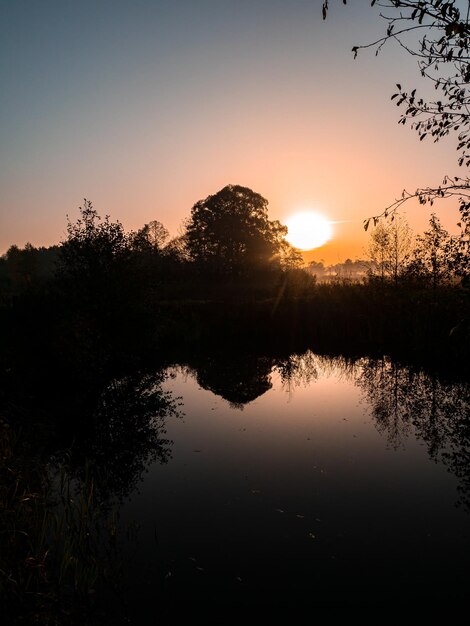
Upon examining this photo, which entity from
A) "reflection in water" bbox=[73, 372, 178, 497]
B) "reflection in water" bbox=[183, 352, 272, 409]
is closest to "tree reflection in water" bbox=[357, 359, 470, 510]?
"reflection in water" bbox=[183, 352, 272, 409]

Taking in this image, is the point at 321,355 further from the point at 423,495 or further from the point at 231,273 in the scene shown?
the point at 231,273

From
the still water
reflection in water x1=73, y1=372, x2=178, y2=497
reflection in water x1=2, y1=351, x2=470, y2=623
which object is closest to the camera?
the still water

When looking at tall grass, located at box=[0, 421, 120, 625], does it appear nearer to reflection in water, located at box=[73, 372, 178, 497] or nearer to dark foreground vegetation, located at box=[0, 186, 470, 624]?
dark foreground vegetation, located at box=[0, 186, 470, 624]

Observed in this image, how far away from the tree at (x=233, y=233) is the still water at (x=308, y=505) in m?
44.1

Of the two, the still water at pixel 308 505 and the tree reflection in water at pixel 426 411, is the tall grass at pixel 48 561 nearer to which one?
the still water at pixel 308 505

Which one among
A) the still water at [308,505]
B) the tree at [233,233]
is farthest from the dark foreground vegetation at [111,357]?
the tree at [233,233]

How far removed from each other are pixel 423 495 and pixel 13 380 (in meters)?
13.9

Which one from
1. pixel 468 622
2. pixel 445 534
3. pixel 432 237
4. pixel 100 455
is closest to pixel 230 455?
pixel 100 455

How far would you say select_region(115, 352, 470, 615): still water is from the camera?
20.3 ft

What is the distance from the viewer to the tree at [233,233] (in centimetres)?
5934

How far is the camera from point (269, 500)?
28.8 ft

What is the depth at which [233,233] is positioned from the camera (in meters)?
59.5

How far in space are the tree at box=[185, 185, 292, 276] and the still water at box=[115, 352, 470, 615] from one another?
1737 inches

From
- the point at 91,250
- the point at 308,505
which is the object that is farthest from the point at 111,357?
the point at 308,505
